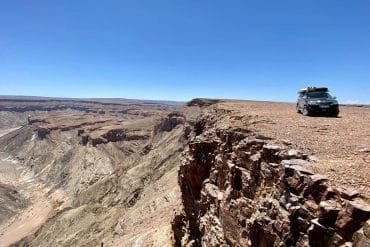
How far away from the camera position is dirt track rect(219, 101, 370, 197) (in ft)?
29.9

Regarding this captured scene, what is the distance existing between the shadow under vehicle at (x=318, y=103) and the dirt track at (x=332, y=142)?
251 cm

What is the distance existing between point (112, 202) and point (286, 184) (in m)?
45.2

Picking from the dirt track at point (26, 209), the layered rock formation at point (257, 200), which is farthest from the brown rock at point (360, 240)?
the dirt track at point (26, 209)

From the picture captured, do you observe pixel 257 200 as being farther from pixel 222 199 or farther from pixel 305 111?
pixel 305 111

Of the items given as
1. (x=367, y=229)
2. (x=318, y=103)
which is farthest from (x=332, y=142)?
(x=318, y=103)

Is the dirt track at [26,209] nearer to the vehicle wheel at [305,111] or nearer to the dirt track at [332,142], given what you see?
the vehicle wheel at [305,111]

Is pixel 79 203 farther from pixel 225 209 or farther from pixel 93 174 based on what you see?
pixel 225 209

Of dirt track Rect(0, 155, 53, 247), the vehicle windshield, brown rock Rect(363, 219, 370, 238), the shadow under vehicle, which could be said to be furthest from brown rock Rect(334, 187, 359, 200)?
dirt track Rect(0, 155, 53, 247)

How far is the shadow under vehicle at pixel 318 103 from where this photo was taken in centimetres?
2009

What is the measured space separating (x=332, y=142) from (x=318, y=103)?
27.0 ft

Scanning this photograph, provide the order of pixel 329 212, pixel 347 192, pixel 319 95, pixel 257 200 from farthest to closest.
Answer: pixel 319 95 < pixel 257 200 < pixel 347 192 < pixel 329 212

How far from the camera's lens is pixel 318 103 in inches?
795

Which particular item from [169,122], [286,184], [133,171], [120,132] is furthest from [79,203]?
[286,184]

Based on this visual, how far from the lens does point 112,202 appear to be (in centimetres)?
5206
